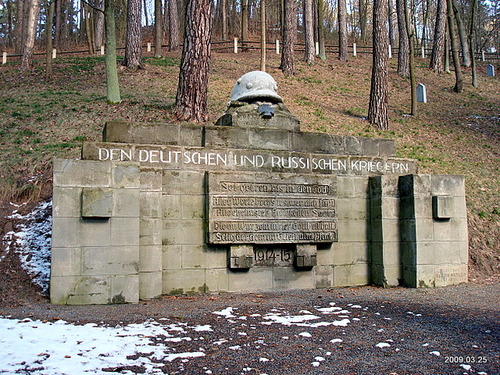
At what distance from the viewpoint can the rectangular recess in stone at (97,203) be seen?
280 inches

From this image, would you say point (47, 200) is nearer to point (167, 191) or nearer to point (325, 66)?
point (167, 191)

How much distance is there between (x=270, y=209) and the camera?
8.40m

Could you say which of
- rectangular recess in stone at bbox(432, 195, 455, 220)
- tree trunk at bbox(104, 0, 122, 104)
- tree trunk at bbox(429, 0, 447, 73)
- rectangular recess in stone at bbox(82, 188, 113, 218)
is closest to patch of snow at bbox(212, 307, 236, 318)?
rectangular recess in stone at bbox(82, 188, 113, 218)

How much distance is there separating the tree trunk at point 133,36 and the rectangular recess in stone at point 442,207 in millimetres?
17542

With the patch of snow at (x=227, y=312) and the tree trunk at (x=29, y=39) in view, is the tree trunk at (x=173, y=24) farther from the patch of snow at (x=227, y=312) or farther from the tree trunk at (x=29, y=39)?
the patch of snow at (x=227, y=312)

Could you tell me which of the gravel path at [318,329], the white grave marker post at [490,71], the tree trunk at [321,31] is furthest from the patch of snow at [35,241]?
the white grave marker post at [490,71]

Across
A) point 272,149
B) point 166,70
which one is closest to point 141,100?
point 166,70

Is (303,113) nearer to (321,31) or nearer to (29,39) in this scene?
(321,31)

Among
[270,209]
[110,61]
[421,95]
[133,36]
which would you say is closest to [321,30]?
[421,95]

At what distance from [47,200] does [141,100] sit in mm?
7847

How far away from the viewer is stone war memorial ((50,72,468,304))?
7199mm

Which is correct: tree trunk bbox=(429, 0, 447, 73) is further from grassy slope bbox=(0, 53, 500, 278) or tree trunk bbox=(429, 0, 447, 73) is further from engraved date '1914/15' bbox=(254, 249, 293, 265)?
engraved date '1914/15' bbox=(254, 249, 293, 265)

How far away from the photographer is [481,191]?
45.9ft

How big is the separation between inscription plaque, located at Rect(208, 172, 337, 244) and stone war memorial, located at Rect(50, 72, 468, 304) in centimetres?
2
